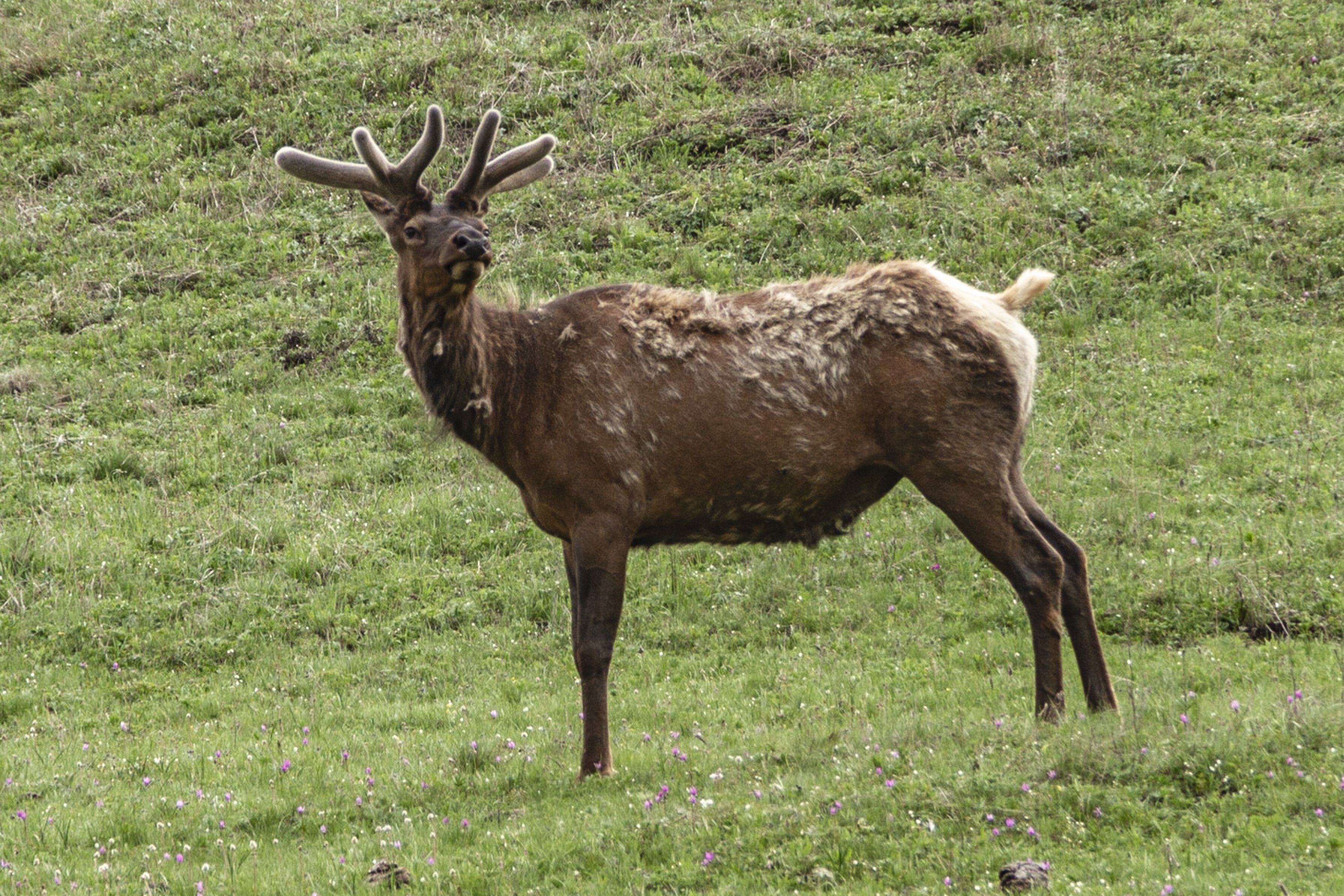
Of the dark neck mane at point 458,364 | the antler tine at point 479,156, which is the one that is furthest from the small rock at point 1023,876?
the antler tine at point 479,156

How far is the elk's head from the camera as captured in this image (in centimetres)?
735

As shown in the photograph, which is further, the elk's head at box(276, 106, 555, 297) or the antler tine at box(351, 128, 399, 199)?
the antler tine at box(351, 128, 399, 199)

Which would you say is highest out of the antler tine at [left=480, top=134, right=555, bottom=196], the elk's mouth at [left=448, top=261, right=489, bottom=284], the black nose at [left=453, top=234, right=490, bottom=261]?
the antler tine at [left=480, top=134, right=555, bottom=196]

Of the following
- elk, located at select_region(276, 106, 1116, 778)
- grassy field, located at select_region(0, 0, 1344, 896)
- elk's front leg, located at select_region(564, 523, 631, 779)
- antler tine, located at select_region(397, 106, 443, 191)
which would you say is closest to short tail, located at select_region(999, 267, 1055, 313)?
elk, located at select_region(276, 106, 1116, 778)

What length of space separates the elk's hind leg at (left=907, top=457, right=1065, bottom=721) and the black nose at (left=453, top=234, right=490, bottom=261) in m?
2.56

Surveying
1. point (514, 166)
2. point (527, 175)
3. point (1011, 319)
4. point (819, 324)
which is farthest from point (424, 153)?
point (1011, 319)

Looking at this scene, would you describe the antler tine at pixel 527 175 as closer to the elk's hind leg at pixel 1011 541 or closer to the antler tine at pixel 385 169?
the antler tine at pixel 385 169

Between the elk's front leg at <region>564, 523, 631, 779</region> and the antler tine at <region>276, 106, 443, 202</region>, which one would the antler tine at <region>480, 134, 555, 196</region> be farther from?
the elk's front leg at <region>564, 523, 631, 779</region>

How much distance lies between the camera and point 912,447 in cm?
745

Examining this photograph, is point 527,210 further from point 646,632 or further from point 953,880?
point 953,880

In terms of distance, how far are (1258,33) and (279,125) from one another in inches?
483

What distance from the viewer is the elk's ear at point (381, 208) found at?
25.3ft

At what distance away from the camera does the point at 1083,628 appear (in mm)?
7340

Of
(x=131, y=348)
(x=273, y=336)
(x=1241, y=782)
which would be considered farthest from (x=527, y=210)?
(x=1241, y=782)
